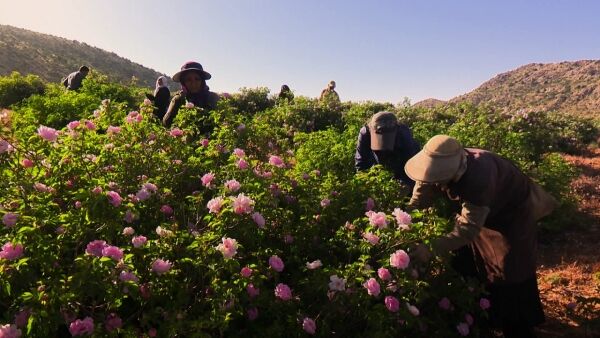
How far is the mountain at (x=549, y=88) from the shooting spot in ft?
148

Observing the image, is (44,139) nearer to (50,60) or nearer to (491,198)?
(491,198)

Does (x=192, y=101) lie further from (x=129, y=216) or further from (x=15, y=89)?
(x=15, y=89)

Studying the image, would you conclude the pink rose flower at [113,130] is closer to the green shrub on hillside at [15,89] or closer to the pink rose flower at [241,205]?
the pink rose flower at [241,205]

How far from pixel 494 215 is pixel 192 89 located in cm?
303

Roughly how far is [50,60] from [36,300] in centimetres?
4512

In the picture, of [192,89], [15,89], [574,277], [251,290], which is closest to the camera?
[251,290]

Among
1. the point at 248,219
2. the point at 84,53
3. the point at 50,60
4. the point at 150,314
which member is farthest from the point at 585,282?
the point at 84,53

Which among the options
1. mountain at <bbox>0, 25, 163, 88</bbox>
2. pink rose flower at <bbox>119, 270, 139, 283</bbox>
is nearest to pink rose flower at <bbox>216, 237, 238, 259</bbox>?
pink rose flower at <bbox>119, 270, 139, 283</bbox>

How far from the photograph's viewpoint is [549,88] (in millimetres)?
52594

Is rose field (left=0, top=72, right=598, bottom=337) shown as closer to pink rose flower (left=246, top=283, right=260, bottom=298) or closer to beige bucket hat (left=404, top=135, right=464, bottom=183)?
pink rose flower (left=246, top=283, right=260, bottom=298)

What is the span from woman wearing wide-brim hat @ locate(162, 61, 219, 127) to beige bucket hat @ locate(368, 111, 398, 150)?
1748 mm

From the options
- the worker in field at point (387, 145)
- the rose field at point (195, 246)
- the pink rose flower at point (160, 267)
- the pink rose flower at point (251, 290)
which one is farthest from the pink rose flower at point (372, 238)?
the worker in field at point (387, 145)

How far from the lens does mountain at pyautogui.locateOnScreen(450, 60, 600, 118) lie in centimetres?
4497

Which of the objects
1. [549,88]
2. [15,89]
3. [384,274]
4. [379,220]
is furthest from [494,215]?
[549,88]
